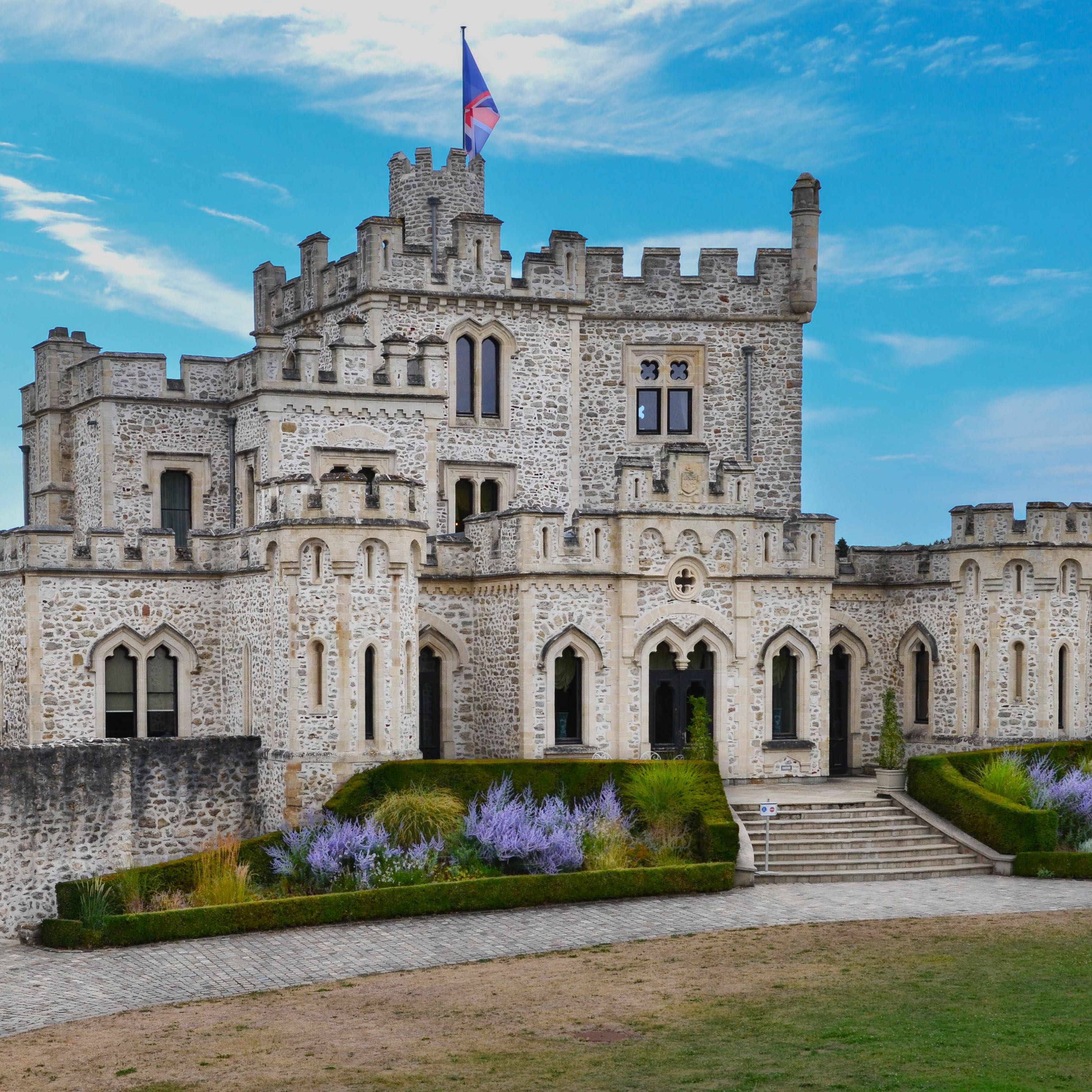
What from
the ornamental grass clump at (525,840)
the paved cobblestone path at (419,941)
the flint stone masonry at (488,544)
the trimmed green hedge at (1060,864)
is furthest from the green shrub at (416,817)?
the trimmed green hedge at (1060,864)

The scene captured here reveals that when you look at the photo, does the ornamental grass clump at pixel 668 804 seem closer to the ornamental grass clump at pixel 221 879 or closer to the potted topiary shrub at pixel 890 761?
the potted topiary shrub at pixel 890 761

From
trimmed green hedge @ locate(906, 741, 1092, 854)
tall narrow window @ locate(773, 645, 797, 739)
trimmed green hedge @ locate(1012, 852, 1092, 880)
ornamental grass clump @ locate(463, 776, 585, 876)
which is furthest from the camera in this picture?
tall narrow window @ locate(773, 645, 797, 739)

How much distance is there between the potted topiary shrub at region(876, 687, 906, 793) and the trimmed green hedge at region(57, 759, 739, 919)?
13.2 feet

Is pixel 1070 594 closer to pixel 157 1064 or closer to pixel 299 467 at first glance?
pixel 299 467

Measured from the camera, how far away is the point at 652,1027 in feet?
66.5

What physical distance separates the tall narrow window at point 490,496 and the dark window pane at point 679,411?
545 centimetres

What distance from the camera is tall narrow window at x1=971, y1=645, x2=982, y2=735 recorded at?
3725 cm

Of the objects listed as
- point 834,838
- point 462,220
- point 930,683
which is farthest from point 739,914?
point 462,220

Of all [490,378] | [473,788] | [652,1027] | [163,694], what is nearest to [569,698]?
[473,788]

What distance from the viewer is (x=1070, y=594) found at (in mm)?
36812

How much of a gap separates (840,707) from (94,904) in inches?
772

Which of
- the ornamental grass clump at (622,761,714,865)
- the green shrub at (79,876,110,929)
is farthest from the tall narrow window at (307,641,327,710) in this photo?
the ornamental grass clump at (622,761,714,865)

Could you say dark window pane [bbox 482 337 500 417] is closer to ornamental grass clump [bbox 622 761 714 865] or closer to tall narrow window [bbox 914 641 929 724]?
tall narrow window [bbox 914 641 929 724]

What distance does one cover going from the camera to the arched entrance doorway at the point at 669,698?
116 feet
